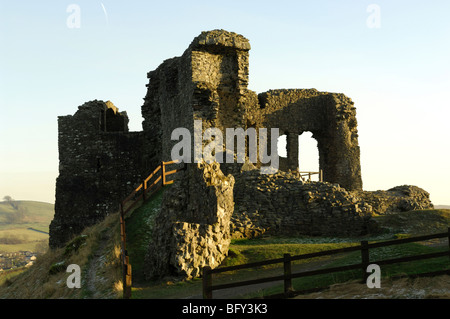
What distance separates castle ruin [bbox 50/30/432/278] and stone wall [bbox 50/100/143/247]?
6 cm

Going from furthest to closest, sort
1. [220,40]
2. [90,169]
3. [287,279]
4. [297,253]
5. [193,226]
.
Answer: [90,169], [220,40], [297,253], [193,226], [287,279]

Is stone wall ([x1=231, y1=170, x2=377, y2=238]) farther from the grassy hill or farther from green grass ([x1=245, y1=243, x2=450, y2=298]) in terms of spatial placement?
green grass ([x1=245, y1=243, x2=450, y2=298])

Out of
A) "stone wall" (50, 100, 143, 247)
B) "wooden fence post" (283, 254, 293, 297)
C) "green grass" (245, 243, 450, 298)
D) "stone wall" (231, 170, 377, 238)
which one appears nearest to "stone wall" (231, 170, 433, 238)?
"stone wall" (231, 170, 377, 238)

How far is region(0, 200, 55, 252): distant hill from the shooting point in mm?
103825

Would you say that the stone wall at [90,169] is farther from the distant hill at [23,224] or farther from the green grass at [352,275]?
the distant hill at [23,224]

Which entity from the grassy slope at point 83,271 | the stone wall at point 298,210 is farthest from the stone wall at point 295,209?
the grassy slope at point 83,271

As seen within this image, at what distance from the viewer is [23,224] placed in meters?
150

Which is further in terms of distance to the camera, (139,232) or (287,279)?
(139,232)

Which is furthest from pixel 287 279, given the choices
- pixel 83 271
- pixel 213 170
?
pixel 83 271

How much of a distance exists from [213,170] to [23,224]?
144775 mm

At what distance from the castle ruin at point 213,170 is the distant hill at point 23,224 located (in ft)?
224

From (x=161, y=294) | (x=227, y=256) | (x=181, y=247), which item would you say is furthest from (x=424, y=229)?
(x=161, y=294)

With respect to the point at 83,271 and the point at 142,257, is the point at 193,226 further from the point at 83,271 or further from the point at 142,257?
the point at 83,271

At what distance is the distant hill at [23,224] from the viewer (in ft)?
341
